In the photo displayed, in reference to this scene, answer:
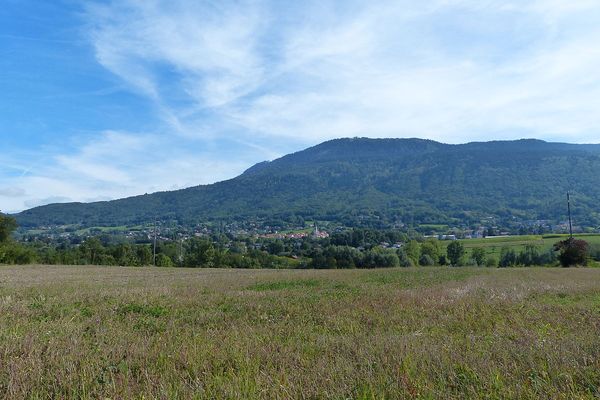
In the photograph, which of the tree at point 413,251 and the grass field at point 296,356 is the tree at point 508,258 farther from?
the grass field at point 296,356

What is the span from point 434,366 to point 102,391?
11.2ft

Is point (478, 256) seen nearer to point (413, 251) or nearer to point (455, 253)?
point (455, 253)

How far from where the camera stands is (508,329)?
7664 mm

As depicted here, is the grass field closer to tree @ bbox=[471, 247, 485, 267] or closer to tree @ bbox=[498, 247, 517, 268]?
tree @ bbox=[498, 247, 517, 268]

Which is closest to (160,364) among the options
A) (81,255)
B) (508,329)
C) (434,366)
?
(434,366)

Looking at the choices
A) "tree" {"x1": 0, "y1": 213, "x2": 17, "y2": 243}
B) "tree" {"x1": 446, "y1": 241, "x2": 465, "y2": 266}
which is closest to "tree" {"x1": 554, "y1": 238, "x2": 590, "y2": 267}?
"tree" {"x1": 446, "y1": 241, "x2": 465, "y2": 266}

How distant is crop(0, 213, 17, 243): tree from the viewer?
64188 millimetres

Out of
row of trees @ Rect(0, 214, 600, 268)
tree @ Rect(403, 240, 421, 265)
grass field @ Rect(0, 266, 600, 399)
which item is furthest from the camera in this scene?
tree @ Rect(403, 240, 421, 265)

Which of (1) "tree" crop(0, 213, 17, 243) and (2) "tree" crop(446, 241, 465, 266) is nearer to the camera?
(1) "tree" crop(0, 213, 17, 243)

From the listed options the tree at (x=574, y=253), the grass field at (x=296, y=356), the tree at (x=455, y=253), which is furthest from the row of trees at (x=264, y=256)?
the grass field at (x=296, y=356)

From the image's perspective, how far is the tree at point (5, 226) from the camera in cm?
6419

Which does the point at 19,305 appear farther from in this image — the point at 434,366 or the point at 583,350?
the point at 583,350

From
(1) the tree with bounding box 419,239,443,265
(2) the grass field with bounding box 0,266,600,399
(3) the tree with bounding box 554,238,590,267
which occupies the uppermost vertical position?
(2) the grass field with bounding box 0,266,600,399

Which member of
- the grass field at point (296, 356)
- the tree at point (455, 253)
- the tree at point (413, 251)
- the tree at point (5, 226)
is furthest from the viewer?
the tree at point (413, 251)
